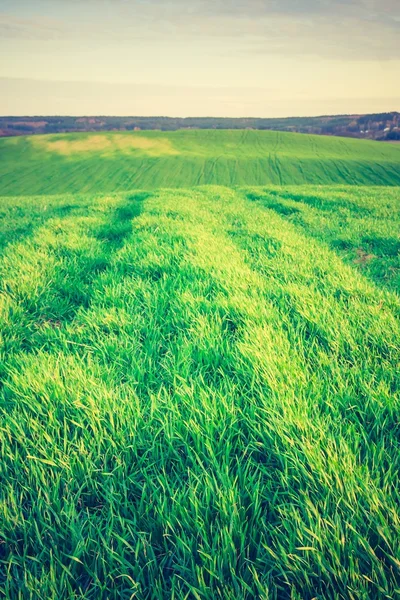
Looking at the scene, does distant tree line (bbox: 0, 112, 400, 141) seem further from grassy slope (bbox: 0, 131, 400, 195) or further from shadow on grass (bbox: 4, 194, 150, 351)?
shadow on grass (bbox: 4, 194, 150, 351)

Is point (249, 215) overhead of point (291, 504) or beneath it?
overhead

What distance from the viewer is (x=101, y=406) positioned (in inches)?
61.0

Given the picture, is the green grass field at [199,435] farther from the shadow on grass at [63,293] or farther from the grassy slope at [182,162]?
the grassy slope at [182,162]

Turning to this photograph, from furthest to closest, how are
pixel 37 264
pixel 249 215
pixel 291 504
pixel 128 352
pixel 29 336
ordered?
pixel 249 215 < pixel 37 264 < pixel 29 336 < pixel 128 352 < pixel 291 504

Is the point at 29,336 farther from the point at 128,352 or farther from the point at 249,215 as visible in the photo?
the point at 249,215

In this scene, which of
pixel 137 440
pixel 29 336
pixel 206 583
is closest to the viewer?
pixel 206 583

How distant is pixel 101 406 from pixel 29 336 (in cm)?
132

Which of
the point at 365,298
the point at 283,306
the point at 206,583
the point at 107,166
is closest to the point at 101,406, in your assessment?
the point at 206,583

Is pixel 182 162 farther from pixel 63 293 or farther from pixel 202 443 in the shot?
pixel 202 443

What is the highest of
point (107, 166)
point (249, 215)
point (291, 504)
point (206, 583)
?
point (107, 166)

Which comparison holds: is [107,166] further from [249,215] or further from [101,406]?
[101,406]

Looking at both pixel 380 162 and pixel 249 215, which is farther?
pixel 380 162

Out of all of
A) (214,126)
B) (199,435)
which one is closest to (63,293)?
(199,435)

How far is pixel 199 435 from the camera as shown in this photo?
1.36 m
